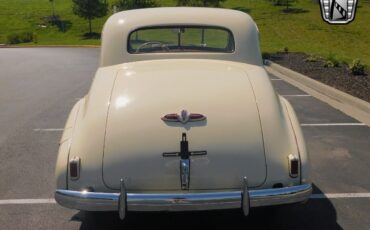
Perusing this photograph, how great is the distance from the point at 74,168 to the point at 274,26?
4369cm

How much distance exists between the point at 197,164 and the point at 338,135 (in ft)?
15.4

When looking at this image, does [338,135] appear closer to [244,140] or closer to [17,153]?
[244,140]

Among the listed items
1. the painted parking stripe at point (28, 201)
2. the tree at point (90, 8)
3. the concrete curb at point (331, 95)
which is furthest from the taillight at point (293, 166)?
the tree at point (90, 8)

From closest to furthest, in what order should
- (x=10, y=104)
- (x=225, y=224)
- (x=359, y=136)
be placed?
(x=225, y=224), (x=359, y=136), (x=10, y=104)

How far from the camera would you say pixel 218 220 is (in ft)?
15.4

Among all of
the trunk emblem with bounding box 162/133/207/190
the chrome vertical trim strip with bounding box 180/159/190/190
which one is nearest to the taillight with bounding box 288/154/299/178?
the trunk emblem with bounding box 162/133/207/190

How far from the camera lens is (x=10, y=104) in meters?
10.9

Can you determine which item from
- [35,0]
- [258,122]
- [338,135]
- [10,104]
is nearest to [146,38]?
[258,122]

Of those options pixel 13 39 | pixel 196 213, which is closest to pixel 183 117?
pixel 196 213

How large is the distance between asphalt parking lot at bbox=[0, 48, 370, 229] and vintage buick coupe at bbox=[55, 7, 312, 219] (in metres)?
0.82

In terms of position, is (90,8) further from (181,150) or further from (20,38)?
(181,150)

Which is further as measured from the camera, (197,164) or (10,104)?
(10,104)

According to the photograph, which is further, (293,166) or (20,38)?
(20,38)

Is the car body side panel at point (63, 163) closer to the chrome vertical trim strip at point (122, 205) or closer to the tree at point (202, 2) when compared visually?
the chrome vertical trim strip at point (122, 205)
